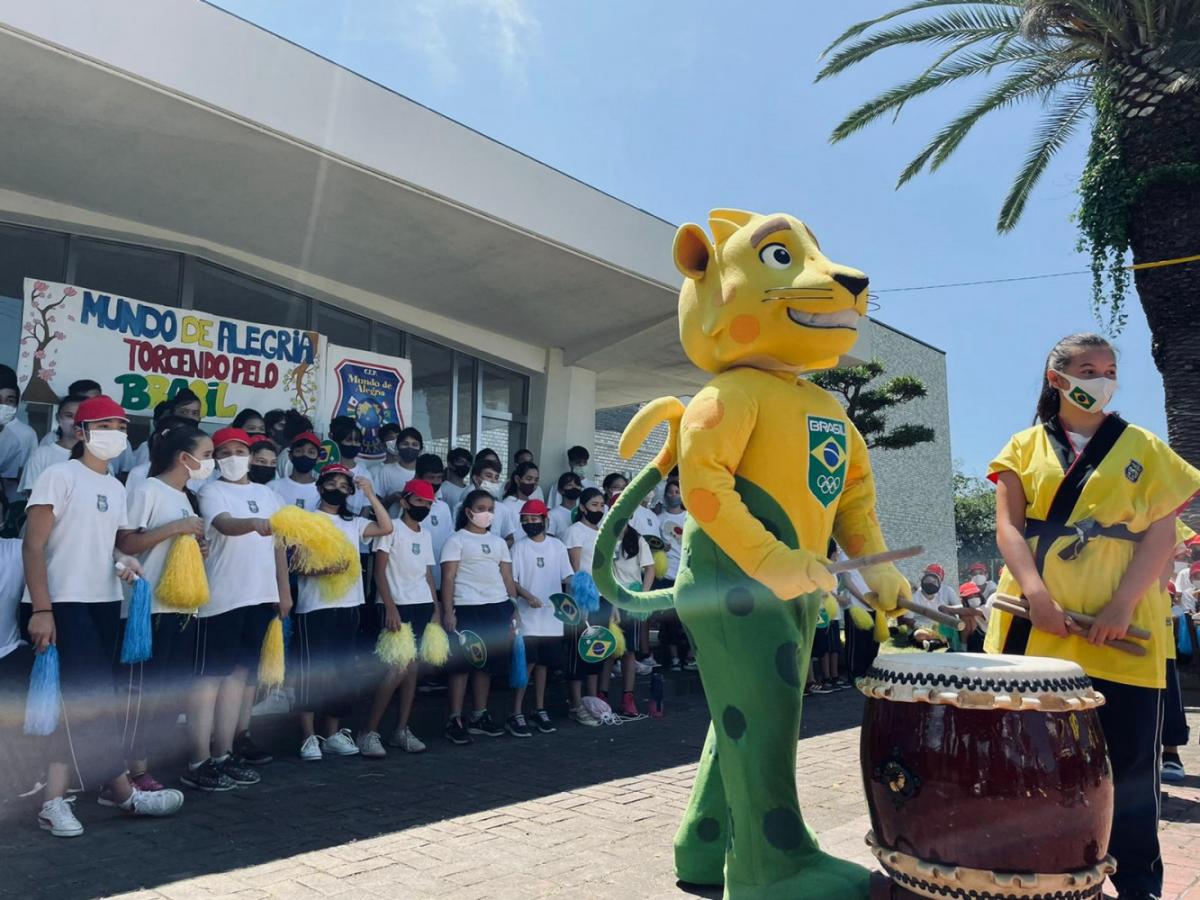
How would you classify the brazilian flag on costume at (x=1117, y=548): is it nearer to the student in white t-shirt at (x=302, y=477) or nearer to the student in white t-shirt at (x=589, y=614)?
the student in white t-shirt at (x=589, y=614)

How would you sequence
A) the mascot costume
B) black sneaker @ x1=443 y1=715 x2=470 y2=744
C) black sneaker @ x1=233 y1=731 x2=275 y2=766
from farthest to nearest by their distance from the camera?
black sneaker @ x1=443 y1=715 x2=470 y2=744, black sneaker @ x1=233 y1=731 x2=275 y2=766, the mascot costume

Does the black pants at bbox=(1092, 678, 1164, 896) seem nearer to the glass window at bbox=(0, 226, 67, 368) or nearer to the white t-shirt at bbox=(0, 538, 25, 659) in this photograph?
the white t-shirt at bbox=(0, 538, 25, 659)

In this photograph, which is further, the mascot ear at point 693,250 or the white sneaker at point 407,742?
the white sneaker at point 407,742

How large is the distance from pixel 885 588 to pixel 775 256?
127 centimetres

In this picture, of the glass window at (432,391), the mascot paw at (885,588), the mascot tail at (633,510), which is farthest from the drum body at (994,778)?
the glass window at (432,391)

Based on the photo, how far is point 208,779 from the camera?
535 centimetres

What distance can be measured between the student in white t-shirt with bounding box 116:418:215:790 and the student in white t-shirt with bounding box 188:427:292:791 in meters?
0.11

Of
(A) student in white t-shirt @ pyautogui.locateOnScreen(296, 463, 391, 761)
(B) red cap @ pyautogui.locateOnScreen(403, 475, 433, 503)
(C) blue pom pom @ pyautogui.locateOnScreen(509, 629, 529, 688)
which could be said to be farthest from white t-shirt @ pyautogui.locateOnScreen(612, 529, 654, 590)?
(A) student in white t-shirt @ pyautogui.locateOnScreen(296, 463, 391, 761)

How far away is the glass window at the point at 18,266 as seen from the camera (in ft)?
25.6

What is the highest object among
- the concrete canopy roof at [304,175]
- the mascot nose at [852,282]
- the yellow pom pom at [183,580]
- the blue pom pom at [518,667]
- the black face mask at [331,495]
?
the concrete canopy roof at [304,175]

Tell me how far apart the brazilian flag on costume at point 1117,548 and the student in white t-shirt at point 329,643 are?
4.48 metres

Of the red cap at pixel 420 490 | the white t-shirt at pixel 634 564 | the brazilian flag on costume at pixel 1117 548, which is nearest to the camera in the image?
the brazilian flag on costume at pixel 1117 548

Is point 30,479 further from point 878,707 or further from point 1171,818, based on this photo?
point 1171,818

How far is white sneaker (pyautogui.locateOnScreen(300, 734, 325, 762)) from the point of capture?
6.18 metres
